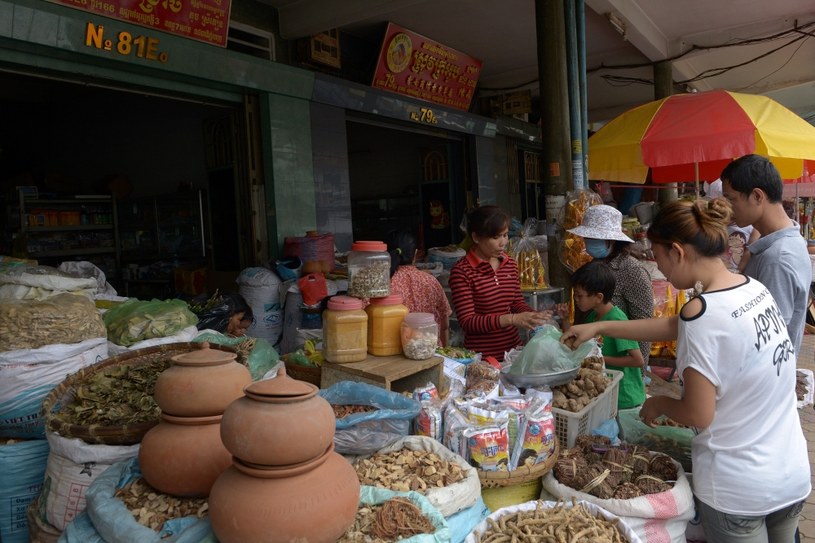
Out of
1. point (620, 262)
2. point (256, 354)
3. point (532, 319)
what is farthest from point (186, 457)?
point (620, 262)

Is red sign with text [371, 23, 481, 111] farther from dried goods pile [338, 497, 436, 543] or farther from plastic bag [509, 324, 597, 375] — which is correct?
dried goods pile [338, 497, 436, 543]

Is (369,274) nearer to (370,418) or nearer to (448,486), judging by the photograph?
(370,418)

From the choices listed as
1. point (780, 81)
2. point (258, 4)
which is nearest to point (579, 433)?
point (258, 4)

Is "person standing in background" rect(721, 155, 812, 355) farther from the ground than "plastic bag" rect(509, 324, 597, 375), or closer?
farther from the ground

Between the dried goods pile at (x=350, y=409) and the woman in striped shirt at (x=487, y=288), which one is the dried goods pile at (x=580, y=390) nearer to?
the woman in striped shirt at (x=487, y=288)

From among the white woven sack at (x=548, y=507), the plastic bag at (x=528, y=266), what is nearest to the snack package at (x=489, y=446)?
the white woven sack at (x=548, y=507)

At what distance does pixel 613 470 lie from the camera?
2248 mm

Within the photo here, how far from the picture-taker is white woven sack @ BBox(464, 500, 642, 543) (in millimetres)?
1885

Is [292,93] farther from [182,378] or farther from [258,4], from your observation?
[182,378]

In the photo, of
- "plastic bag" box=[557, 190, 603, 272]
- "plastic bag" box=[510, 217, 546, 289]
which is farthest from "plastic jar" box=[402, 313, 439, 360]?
"plastic bag" box=[557, 190, 603, 272]

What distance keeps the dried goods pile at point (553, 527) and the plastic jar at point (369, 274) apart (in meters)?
1.15

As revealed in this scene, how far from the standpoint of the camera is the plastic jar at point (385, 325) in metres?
2.63

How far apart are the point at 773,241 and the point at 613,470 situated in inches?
61.6

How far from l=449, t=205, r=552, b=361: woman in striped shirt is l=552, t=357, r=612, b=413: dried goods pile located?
1.94 ft
